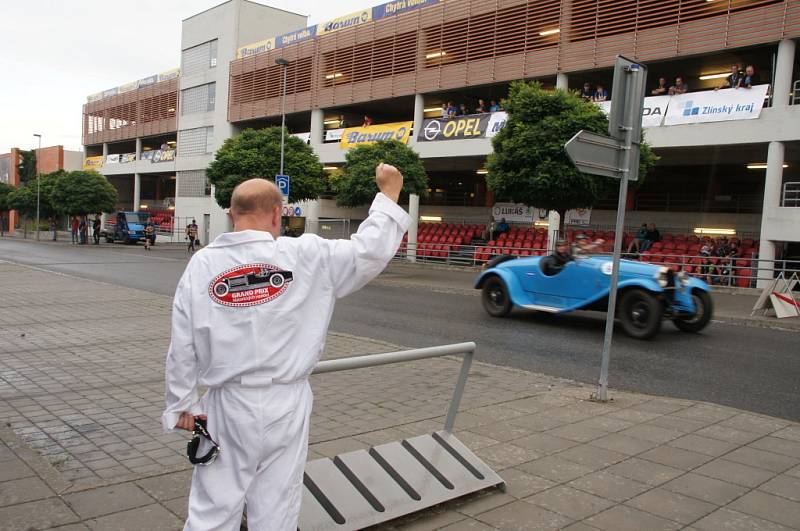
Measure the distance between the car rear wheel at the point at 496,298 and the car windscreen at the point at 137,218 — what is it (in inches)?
1268

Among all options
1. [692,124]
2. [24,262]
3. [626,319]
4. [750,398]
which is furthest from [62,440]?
[24,262]

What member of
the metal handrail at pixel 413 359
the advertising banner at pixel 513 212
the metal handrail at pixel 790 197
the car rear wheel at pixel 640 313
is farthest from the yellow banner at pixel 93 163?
the metal handrail at pixel 413 359

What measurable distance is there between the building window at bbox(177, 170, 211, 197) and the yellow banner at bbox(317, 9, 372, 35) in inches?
594

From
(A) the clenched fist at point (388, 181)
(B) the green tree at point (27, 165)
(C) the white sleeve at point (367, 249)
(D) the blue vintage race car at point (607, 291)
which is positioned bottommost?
(D) the blue vintage race car at point (607, 291)

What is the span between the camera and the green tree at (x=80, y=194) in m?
40.4

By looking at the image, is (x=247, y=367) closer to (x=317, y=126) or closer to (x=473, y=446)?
(x=473, y=446)

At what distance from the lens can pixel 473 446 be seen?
4.55 m

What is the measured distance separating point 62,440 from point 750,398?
244 inches

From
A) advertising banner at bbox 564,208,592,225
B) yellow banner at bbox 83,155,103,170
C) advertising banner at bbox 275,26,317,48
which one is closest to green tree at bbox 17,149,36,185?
yellow banner at bbox 83,155,103,170

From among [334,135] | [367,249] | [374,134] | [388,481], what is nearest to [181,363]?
[367,249]

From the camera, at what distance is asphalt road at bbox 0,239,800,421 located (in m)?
6.89

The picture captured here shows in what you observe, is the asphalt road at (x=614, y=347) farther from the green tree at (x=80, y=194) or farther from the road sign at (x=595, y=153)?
the green tree at (x=80, y=194)

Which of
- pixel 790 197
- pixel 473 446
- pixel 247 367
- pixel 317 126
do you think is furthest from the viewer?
pixel 317 126

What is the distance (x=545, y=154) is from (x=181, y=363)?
52.5 feet
